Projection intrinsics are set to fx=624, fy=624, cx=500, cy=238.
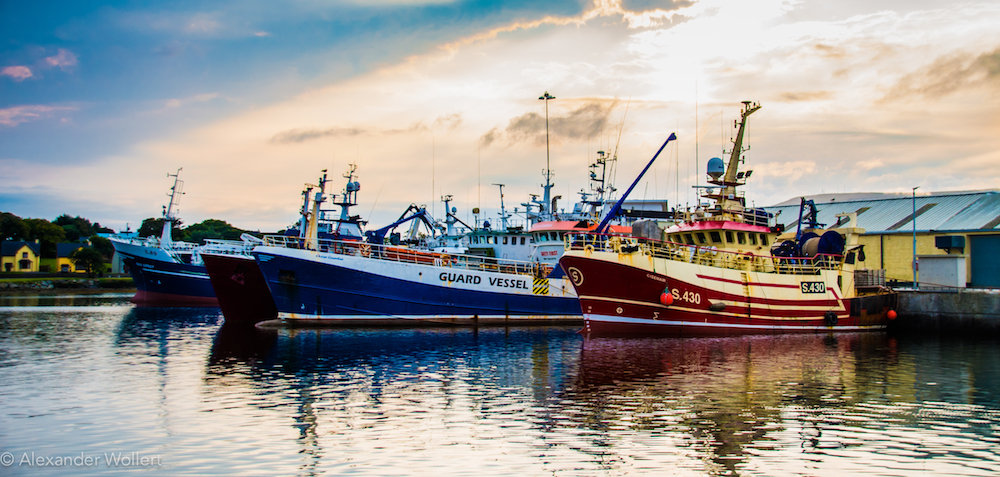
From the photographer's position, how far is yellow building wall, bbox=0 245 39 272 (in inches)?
3324

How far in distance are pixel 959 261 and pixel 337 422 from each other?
106 ft

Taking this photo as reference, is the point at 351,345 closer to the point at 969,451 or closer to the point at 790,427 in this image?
the point at 790,427

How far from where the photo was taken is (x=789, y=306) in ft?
84.9

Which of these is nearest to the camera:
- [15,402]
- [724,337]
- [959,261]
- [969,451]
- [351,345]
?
[969,451]

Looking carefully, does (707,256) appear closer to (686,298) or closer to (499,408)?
(686,298)

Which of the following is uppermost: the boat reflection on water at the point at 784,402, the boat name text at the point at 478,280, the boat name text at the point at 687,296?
the boat name text at the point at 478,280

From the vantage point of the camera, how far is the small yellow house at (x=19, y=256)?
3322 inches

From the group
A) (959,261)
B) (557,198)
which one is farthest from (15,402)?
(959,261)

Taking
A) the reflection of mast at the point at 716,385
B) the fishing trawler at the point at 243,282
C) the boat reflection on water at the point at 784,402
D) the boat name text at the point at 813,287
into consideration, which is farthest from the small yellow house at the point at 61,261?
the boat name text at the point at 813,287

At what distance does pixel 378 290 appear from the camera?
27.5m

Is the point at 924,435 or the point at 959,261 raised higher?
the point at 959,261

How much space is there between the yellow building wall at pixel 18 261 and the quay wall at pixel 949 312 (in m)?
101

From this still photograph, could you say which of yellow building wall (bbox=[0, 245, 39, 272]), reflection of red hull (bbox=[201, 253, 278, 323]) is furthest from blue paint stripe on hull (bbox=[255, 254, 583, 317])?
yellow building wall (bbox=[0, 245, 39, 272])

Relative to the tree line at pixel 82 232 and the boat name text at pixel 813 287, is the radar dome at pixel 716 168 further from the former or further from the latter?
the tree line at pixel 82 232
